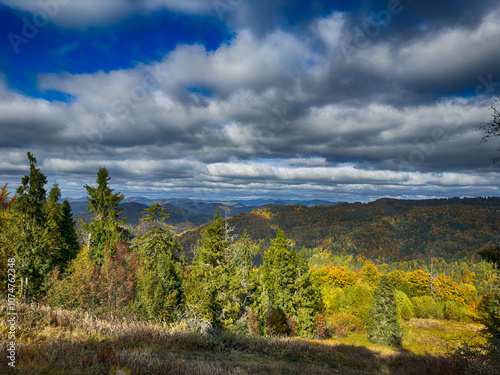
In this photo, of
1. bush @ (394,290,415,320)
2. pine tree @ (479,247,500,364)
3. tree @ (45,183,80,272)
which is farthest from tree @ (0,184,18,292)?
bush @ (394,290,415,320)

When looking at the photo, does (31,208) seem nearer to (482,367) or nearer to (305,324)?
(482,367)

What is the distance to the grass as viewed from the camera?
5.21m

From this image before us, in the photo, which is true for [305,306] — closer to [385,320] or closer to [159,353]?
[385,320]

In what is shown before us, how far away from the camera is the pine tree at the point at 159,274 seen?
23.8m

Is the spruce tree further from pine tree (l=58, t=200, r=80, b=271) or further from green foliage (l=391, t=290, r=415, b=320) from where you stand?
green foliage (l=391, t=290, r=415, b=320)

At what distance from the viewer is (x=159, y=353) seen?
693 cm

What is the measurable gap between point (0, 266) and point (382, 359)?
33288 millimetres

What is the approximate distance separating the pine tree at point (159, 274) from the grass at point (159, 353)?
1363cm

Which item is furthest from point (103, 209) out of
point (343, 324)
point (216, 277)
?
point (343, 324)

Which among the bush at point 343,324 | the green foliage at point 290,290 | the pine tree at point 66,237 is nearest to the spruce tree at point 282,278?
the green foliage at point 290,290

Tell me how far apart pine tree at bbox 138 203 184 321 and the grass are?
44.7 feet

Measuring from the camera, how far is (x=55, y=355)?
5.16 metres

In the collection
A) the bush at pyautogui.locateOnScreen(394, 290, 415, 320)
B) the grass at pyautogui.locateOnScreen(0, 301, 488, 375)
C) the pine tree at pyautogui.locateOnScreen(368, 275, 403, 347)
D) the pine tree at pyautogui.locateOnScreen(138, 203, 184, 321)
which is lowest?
the bush at pyautogui.locateOnScreen(394, 290, 415, 320)

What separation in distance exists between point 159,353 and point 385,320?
50365 mm
